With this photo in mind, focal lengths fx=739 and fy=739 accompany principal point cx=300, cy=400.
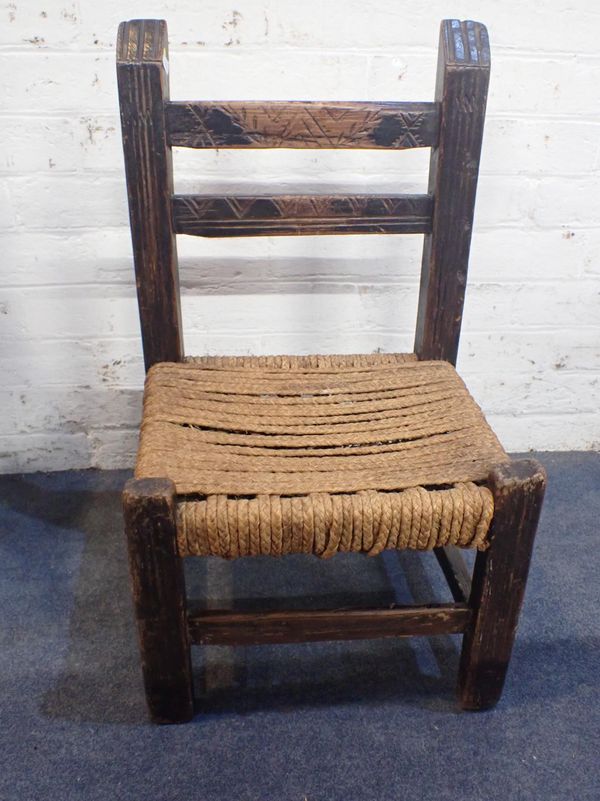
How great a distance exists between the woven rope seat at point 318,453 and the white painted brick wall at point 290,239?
0.97 ft

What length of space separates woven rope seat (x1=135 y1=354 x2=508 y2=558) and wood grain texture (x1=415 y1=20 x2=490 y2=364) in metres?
0.06

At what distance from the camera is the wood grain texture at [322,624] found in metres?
0.89

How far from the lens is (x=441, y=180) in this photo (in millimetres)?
1010

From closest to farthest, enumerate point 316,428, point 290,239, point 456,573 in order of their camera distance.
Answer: point 316,428, point 456,573, point 290,239

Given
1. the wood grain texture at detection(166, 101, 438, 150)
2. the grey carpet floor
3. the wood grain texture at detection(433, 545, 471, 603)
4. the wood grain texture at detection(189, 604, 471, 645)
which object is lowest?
the grey carpet floor

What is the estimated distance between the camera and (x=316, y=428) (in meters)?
0.95

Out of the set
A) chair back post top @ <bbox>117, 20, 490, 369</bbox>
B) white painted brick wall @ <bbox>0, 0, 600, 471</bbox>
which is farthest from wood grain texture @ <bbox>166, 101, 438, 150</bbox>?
white painted brick wall @ <bbox>0, 0, 600, 471</bbox>

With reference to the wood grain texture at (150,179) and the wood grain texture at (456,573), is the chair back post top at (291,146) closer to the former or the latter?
the wood grain texture at (150,179)

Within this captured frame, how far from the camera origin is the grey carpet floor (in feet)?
2.96

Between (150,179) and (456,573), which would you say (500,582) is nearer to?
(456,573)

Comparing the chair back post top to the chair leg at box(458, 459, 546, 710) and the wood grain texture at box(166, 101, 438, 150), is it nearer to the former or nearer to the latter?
the wood grain texture at box(166, 101, 438, 150)

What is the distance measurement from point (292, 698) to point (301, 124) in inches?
30.5

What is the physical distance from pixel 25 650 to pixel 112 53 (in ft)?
3.03

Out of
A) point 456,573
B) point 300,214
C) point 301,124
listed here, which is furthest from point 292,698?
point 301,124
